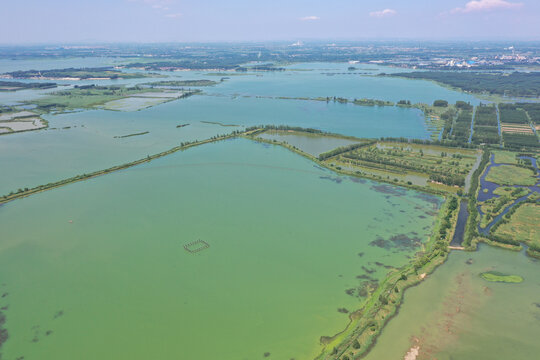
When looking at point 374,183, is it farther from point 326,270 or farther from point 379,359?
point 379,359

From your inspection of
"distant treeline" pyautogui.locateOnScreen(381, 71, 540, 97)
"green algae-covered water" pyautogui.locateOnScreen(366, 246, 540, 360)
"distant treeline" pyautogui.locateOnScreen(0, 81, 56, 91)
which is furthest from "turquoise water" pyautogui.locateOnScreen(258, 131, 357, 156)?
"distant treeline" pyautogui.locateOnScreen(0, 81, 56, 91)

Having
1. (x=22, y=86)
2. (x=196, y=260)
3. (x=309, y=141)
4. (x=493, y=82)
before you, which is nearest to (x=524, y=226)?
(x=196, y=260)

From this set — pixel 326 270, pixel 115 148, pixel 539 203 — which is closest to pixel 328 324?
pixel 326 270

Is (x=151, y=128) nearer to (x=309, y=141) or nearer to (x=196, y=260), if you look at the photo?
(x=309, y=141)

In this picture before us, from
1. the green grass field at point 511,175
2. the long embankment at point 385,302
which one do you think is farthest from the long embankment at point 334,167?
the green grass field at point 511,175

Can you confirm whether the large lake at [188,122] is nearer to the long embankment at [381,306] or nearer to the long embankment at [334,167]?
the long embankment at [334,167]

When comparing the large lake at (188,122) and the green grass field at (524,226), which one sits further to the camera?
the large lake at (188,122)
